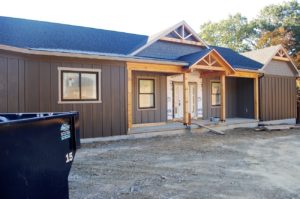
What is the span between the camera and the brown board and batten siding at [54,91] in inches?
311

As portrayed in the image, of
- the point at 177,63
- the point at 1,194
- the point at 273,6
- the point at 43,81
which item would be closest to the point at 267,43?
the point at 273,6

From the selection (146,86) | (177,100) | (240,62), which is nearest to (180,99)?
(177,100)

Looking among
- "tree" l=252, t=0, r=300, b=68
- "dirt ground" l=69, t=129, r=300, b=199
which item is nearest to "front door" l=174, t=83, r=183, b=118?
"dirt ground" l=69, t=129, r=300, b=199

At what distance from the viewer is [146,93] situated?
12891mm

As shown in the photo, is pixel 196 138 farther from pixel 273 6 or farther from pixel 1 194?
pixel 273 6

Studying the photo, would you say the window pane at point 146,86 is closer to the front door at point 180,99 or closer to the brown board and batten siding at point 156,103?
the brown board and batten siding at point 156,103

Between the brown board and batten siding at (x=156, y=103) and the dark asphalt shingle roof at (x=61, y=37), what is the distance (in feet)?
5.23

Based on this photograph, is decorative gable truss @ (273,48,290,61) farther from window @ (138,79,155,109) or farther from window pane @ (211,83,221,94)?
window @ (138,79,155,109)

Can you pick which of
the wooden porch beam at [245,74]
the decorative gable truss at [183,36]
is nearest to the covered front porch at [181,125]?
the wooden porch beam at [245,74]

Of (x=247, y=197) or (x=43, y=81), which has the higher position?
(x=43, y=81)

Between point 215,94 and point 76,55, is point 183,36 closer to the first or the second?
point 215,94

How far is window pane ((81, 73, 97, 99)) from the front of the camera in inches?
371

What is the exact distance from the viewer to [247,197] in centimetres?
421

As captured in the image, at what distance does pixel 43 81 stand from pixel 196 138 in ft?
19.7
